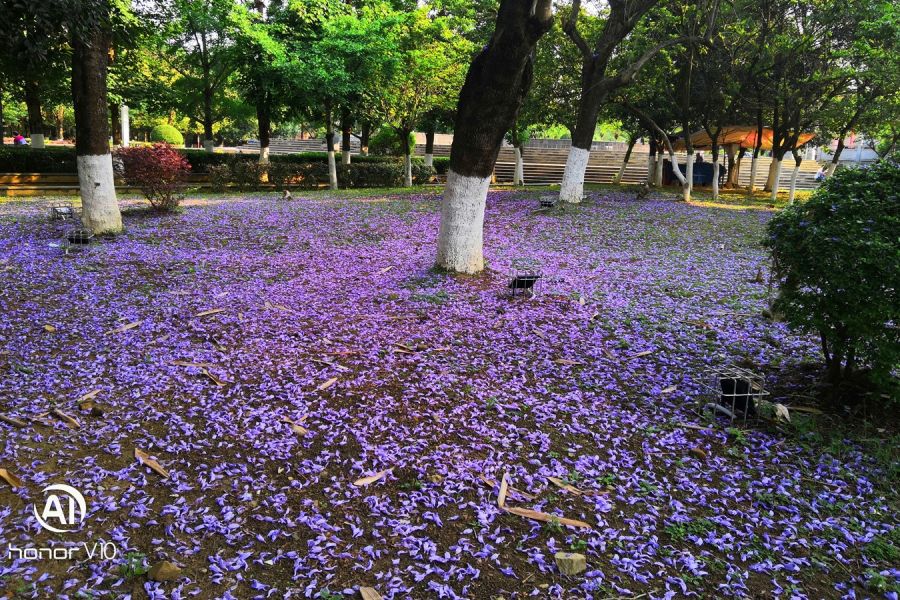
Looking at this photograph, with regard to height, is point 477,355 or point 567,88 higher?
point 567,88

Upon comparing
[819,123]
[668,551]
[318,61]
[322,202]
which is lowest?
[668,551]

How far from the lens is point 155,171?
1198 cm

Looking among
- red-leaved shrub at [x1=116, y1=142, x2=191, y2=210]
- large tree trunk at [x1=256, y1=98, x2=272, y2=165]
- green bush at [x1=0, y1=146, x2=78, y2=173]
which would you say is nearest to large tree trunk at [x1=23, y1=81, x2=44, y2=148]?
green bush at [x1=0, y1=146, x2=78, y2=173]

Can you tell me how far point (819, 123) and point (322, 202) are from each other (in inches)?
665

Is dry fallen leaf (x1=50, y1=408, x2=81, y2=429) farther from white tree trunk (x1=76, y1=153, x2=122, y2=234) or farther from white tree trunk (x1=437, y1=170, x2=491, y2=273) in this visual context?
white tree trunk (x1=76, y1=153, x2=122, y2=234)

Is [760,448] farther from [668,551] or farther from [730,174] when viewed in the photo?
[730,174]

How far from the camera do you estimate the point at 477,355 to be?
16.4 feet

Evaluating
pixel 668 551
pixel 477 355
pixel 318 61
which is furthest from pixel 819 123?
pixel 668 551

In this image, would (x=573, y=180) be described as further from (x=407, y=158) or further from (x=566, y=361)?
(x=566, y=361)

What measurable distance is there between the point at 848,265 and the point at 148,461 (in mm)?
4450

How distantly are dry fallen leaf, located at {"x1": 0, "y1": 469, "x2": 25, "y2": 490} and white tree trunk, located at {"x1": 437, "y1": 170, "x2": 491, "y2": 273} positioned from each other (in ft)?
16.4

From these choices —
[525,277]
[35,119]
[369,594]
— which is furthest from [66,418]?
[35,119]

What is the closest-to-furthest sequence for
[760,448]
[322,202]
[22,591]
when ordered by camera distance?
[22,591], [760,448], [322,202]

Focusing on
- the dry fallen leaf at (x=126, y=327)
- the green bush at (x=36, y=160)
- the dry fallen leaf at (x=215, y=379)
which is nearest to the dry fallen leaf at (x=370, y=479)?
the dry fallen leaf at (x=215, y=379)
